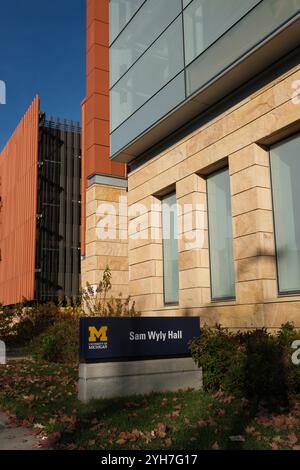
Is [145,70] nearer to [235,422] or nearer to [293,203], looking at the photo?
[293,203]

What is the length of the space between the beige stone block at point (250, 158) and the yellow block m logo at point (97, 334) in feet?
20.7

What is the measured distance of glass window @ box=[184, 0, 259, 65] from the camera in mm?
13016

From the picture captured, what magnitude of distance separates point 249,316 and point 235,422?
16.7ft

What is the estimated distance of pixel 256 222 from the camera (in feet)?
40.3

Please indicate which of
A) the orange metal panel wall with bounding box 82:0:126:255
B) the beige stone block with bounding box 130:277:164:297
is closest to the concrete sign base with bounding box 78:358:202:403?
the beige stone block with bounding box 130:277:164:297

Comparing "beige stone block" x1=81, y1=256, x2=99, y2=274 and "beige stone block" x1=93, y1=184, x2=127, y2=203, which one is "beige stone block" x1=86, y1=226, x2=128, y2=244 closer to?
"beige stone block" x1=81, y1=256, x2=99, y2=274

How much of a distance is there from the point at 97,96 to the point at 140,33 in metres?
3.93

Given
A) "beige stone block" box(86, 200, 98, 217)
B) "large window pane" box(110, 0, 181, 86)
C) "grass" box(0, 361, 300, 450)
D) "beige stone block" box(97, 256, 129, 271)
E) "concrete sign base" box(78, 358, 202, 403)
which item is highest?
"large window pane" box(110, 0, 181, 86)

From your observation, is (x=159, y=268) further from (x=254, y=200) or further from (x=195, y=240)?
(x=254, y=200)

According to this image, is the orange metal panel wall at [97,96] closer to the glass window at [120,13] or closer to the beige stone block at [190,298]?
the glass window at [120,13]

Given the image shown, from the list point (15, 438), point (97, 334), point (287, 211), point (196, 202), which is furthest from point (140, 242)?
point (15, 438)

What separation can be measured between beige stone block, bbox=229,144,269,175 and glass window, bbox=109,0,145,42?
8615 mm

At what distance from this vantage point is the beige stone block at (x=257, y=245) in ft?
39.9

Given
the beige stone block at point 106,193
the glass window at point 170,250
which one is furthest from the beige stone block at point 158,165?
the glass window at point 170,250
